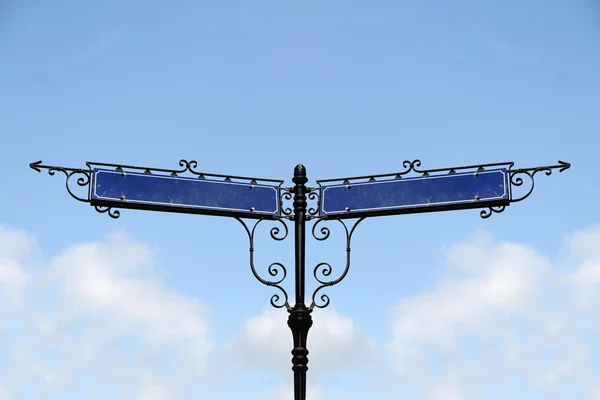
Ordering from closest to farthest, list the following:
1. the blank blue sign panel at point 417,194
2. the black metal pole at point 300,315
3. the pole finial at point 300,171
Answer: the black metal pole at point 300,315 < the blank blue sign panel at point 417,194 < the pole finial at point 300,171

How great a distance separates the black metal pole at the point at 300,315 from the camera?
11.9 metres

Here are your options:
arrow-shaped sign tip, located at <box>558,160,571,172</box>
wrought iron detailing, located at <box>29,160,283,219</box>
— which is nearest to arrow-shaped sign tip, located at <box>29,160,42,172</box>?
wrought iron detailing, located at <box>29,160,283,219</box>

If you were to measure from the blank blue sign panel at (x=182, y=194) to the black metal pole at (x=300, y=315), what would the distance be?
26 centimetres

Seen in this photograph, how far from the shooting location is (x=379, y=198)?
12.3 metres

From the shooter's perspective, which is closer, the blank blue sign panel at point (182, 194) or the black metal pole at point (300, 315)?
the black metal pole at point (300, 315)

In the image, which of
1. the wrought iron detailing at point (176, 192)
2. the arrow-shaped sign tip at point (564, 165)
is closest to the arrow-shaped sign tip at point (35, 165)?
the wrought iron detailing at point (176, 192)

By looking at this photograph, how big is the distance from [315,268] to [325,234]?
0.39m

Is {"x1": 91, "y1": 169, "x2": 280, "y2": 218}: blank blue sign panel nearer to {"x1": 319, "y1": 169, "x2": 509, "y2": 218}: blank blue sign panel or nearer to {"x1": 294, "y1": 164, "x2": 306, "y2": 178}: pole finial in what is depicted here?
{"x1": 294, "y1": 164, "x2": 306, "y2": 178}: pole finial

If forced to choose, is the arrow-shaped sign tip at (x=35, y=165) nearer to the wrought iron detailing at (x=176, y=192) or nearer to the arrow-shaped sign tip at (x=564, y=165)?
the wrought iron detailing at (x=176, y=192)

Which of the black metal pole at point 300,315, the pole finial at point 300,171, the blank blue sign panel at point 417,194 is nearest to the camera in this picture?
the black metal pole at point 300,315

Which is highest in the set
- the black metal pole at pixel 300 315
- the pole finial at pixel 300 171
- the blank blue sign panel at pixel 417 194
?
the pole finial at pixel 300 171

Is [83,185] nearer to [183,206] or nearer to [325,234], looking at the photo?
[183,206]

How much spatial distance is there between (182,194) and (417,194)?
241 centimetres

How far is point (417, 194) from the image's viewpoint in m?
12.2
